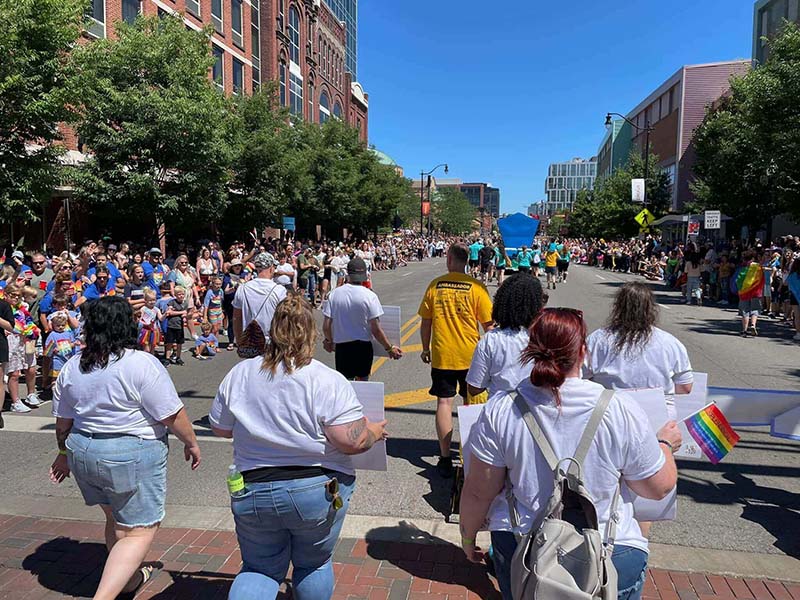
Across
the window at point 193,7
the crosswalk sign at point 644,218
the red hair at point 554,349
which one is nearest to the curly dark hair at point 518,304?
the red hair at point 554,349

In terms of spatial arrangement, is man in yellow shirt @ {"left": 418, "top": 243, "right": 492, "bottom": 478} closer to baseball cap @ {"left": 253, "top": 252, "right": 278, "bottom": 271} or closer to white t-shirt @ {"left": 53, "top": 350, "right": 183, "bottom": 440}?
baseball cap @ {"left": 253, "top": 252, "right": 278, "bottom": 271}

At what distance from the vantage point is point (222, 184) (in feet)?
65.8

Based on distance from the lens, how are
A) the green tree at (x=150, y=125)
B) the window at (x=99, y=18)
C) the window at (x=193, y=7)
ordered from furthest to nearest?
the window at (x=193, y=7) → the window at (x=99, y=18) → the green tree at (x=150, y=125)

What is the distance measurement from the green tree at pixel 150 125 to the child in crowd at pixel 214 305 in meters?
7.07

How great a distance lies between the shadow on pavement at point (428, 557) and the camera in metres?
3.66

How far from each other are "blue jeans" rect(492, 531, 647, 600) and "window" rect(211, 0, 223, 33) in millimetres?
34150

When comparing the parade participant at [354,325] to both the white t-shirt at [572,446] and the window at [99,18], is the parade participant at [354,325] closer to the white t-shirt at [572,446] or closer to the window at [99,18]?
the white t-shirt at [572,446]

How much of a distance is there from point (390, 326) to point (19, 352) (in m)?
4.75

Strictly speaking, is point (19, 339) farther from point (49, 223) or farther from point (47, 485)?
point (49, 223)

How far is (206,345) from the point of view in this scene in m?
11.1

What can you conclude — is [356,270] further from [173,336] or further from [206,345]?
[206,345]

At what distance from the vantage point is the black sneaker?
17.4 ft

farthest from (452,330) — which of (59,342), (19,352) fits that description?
(19,352)

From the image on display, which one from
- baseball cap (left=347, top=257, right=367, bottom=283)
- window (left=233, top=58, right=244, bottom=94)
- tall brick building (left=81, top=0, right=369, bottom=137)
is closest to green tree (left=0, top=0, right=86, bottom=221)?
tall brick building (left=81, top=0, right=369, bottom=137)
